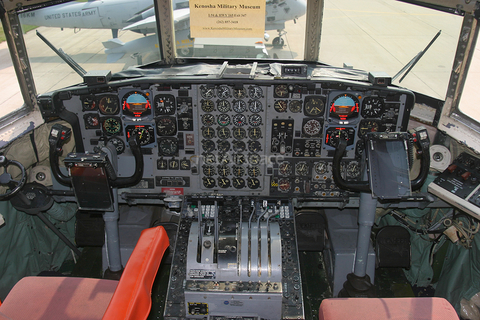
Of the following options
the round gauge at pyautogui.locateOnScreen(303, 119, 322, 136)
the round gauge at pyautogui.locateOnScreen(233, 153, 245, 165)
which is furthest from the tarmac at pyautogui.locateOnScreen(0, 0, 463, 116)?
the round gauge at pyautogui.locateOnScreen(303, 119, 322, 136)

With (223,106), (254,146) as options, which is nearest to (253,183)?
(254,146)

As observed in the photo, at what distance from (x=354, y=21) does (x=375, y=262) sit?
302 inches

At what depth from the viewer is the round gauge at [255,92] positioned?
3.16 meters

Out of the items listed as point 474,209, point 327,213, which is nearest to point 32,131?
point 327,213

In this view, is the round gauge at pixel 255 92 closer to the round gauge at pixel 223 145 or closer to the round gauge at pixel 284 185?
the round gauge at pixel 223 145

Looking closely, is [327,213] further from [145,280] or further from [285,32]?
[285,32]

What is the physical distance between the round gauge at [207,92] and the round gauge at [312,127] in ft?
2.89

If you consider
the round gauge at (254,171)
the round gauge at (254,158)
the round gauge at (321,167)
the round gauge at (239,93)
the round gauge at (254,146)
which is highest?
the round gauge at (239,93)

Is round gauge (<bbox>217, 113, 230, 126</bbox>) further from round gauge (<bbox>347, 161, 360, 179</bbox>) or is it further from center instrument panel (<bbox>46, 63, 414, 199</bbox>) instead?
round gauge (<bbox>347, 161, 360, 179</bbox>)

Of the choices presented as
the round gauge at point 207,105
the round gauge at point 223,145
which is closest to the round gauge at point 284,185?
the round gauge at point 223,145

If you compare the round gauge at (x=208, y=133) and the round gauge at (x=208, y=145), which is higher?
the round gauge at (x=208, y=133)

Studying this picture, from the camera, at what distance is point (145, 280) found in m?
1.39

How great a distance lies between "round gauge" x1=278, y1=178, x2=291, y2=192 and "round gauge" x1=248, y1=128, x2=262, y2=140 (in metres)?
0.50

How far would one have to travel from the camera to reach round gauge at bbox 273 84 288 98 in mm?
3143
